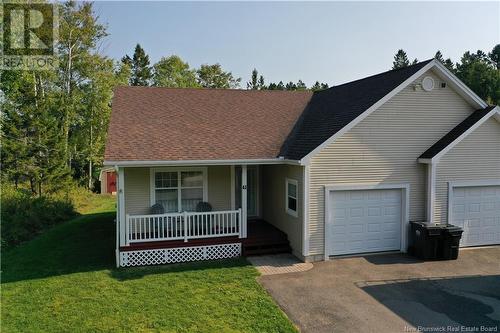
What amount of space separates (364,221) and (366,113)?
335 cm

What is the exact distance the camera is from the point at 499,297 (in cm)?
823

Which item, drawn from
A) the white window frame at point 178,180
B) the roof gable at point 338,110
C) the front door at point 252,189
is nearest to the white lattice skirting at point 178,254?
the white window frame at point 178,180

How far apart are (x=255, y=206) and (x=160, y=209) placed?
4163 millimetres

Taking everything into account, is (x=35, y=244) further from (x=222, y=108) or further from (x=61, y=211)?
(x=222, y=108)

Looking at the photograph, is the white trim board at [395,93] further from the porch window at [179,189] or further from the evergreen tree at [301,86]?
the evergreen tree at [301,86]

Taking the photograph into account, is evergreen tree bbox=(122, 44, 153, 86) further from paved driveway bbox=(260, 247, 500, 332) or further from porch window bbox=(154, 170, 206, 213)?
paved driveway bbox=(260, 247, 500, 332)

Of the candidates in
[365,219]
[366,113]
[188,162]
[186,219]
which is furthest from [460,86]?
[186,219]

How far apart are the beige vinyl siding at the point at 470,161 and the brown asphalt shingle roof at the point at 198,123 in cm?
535

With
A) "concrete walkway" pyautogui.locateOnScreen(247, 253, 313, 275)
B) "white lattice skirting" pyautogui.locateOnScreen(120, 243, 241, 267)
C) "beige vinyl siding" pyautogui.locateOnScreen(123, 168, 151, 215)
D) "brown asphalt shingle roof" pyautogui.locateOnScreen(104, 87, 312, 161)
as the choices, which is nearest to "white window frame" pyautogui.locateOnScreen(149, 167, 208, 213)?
"beige vinyl siding" pyautogui.locateOnScreen(123, 168, 151, 215)

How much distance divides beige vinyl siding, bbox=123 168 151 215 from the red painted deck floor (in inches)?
64.7

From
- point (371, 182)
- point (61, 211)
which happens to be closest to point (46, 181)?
point (61, 211)

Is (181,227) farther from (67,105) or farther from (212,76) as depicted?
(212,76)

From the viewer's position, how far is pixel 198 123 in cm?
1329

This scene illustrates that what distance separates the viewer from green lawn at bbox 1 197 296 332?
6.91 metres
